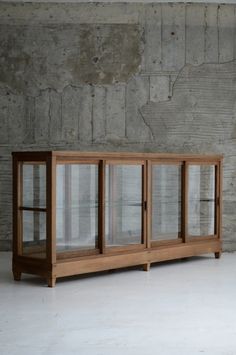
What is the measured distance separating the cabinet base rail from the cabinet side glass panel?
0.13m

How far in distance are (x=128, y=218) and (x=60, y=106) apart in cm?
210

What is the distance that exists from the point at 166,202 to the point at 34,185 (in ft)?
5.35

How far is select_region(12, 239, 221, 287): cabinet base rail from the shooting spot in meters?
5.66

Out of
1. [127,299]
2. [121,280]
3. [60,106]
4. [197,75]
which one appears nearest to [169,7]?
[197,75]

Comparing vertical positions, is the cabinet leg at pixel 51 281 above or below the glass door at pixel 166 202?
below

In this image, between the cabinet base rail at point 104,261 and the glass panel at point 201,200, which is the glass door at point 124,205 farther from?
the glass panel at point 201,200

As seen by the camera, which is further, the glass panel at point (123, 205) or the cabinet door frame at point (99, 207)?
the glass panel at point (123, 205)

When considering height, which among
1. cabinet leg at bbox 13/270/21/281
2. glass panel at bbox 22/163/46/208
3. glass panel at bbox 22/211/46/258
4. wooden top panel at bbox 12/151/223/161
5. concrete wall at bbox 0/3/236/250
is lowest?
cabinet leg at bbox 13/270/21/281

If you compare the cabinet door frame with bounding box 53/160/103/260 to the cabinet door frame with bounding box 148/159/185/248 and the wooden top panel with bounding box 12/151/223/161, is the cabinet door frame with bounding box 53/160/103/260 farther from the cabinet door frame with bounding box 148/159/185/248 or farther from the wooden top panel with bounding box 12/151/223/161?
the cabinet door frame with bounding box 148/159/185/248

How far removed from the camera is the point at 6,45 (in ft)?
25.7

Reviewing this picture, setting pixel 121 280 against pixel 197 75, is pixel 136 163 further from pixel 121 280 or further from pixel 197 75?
pixel 197 75

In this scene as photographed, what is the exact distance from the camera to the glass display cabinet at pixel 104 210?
5.71 metres

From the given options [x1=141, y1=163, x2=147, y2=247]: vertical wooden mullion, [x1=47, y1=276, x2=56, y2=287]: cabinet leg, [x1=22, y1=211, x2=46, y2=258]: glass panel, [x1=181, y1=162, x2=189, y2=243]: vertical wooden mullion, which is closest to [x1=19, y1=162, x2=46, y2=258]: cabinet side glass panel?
[x1=22, y1=211, x2=46, y2=258]: glass panel

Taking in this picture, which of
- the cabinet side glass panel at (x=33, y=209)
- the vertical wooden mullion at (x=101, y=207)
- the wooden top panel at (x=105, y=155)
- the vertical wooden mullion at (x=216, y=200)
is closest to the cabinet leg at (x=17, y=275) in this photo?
the cabinet side glass panel at (x=33, y=209)
